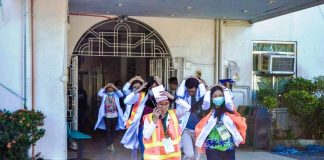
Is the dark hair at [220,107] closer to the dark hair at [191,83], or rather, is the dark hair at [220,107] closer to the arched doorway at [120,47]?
the dark hair at [191,83]

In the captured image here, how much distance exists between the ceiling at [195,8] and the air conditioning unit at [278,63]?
1.21 meters

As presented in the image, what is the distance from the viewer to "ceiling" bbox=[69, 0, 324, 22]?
A: 1052 cm

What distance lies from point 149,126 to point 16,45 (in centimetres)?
425

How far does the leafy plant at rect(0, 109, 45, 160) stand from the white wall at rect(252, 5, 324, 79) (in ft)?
25.4

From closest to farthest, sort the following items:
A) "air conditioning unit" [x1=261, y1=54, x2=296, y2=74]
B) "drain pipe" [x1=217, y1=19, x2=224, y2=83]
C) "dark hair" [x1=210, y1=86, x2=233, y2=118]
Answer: "dark hair" [x1=210, y1=86, x2=233, y2=118] < "drain pipe" [x1=217, y1=19, x2=224, y2=83] < "air conditioning unit" [x1=261, y1=54, x2=296, y2=74]

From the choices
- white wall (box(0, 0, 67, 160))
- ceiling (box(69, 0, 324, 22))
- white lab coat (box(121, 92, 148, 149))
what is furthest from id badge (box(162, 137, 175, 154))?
ceiling (box(69, 0, 324, 22))

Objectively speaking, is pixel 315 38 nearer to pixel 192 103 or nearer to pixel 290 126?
pixel 290 126

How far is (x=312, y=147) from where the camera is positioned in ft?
40.6

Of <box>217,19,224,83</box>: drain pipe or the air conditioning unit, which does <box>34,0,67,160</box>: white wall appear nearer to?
<box>217,19,224,83</box>: drain pipe

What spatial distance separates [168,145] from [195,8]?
605 centimetres

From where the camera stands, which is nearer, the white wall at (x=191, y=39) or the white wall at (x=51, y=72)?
the white wall at (x=51, y=72)

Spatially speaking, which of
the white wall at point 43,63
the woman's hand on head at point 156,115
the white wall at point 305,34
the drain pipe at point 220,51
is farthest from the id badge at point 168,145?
the white wall at point 305,34

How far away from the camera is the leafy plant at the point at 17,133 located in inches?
306

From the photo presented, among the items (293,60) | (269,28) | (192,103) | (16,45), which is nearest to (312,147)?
(293,60)
